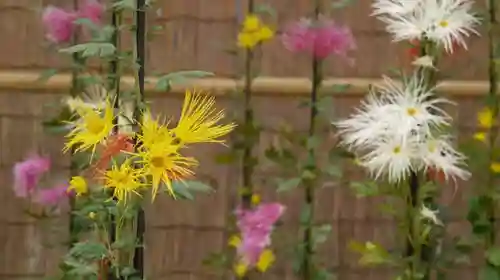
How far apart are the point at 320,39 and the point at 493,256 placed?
48cm

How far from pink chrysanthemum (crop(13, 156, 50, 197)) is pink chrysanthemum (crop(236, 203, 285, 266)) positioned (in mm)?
388

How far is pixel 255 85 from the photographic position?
5.14ft

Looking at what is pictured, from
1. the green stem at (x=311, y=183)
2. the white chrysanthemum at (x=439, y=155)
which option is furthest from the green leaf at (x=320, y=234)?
the white chrysanthemum at (x=439, y=155)

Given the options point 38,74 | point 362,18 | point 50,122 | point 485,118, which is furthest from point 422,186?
point 38,74

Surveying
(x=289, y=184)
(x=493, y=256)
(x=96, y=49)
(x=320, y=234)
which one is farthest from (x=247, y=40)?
(x=493, y=256)

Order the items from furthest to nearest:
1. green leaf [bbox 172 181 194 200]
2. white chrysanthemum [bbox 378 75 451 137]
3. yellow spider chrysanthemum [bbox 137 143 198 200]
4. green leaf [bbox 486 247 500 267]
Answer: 1. green leaf [bbox 486 247 500 267]
2. white chrysanthemum [bbox 378 75 451 137]
3. green leaf [bbox 172 181 194 200]
4. yellow spider chrysanthemum [bbox 137 143 198 200]

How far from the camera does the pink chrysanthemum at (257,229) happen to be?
4.42 ft

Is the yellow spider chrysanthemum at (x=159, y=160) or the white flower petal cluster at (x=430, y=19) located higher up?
the white flower petal cluster at (x=430, y=19)

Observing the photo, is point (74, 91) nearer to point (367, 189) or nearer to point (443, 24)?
point (367, 189)

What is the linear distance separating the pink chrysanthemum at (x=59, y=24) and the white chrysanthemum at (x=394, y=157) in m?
0.58

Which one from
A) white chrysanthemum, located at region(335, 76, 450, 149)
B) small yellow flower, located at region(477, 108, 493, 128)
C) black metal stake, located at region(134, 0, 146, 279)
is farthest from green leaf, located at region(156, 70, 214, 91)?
small yellow flower, located at region(477, 108, 493, 128)

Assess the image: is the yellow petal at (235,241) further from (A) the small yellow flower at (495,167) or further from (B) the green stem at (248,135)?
(A) the small yellow flower at (495,167)

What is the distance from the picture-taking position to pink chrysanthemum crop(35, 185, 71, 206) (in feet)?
4.61

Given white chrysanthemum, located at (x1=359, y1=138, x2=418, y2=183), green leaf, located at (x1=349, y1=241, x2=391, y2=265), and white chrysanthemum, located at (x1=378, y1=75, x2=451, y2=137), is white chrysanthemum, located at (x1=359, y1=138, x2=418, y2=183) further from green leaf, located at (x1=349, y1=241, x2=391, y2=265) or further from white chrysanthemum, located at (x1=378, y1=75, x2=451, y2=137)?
green leaf, located at (x1=349, y1=241, x2=391, y2=265)
